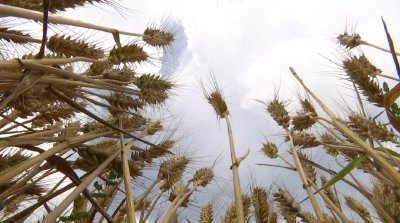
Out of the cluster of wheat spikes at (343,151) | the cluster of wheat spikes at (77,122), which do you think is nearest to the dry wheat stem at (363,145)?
the cluster of wheat spikes at (343,151)

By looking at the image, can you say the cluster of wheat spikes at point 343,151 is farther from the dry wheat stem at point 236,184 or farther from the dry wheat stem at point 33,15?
the dry wheat stem at point 33,15

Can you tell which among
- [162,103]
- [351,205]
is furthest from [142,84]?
[351,205]

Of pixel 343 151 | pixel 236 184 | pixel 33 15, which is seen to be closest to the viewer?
pixel 33 15

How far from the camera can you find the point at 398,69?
61cm

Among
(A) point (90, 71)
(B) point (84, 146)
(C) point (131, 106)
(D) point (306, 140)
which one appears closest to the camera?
(B) point (84, 146)

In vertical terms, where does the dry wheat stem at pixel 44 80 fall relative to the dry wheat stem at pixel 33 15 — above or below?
below

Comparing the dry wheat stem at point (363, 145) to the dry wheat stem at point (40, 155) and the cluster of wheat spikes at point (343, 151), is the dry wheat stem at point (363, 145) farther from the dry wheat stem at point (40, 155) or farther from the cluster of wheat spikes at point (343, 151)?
the dry wheat stem at point (40, 155)

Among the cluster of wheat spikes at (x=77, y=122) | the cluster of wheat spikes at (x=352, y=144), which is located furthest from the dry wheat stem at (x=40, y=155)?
the cluster of wheat spikes at (x=352, y=144)

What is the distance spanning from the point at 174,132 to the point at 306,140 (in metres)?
0.96

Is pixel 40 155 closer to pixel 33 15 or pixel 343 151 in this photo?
pixel 33 15

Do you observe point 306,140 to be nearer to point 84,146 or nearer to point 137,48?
point 137,48

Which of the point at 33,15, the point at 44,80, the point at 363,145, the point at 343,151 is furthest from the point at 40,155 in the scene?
the point at 343,151

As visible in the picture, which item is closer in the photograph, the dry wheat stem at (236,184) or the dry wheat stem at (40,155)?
the dry wheat stem at (40,155)

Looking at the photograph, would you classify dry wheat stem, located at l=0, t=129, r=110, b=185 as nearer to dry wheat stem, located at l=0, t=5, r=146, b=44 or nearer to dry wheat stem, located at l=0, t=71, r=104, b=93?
dry wheat stem, located at l=0, t=71, r=104, b=93
